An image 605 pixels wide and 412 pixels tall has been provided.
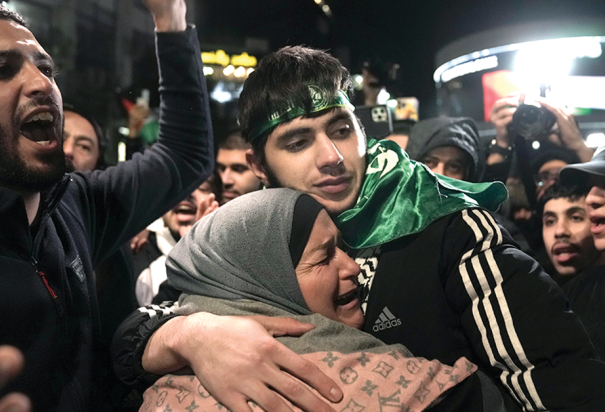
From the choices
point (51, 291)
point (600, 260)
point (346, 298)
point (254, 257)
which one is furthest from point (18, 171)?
point (600, 260)

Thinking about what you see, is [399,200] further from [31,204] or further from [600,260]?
[31,204]

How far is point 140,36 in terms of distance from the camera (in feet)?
23.9

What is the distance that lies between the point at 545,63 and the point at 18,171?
1.43 meters

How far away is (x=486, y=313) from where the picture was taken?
1.22m

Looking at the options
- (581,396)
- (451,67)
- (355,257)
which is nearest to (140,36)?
(451,67)

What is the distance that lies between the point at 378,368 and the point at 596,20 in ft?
3.54

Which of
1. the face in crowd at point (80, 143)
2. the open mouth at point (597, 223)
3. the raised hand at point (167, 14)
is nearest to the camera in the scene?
the open mouth at point (597, 223)

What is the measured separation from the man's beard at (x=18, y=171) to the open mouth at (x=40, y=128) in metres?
0.04

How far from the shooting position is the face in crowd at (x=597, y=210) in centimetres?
160

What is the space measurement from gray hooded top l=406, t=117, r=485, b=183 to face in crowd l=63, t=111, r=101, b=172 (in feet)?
5.18

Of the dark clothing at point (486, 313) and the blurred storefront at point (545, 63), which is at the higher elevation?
the blurred storefront at point (545, 63)

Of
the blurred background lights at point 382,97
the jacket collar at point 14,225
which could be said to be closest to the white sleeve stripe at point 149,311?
the jacket collar at point 14,225

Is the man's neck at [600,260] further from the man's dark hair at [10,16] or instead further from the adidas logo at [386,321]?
the man's dark hair at [10,16]

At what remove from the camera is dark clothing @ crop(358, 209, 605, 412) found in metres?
1.15
